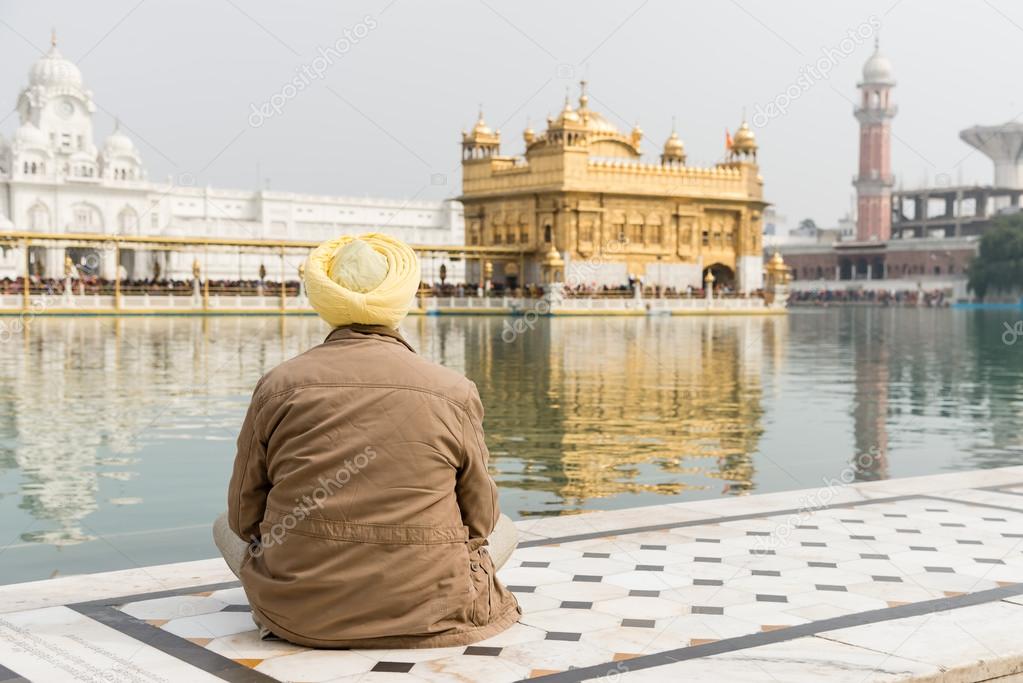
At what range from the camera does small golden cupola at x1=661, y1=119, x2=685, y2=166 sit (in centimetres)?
6400

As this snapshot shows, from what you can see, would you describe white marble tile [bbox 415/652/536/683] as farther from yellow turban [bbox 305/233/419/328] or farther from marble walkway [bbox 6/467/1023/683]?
yellow turban [bbox 305/233/419/328]

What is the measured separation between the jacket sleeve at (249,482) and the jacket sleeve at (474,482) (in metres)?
0.65

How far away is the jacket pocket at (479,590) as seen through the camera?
4309 millimetres

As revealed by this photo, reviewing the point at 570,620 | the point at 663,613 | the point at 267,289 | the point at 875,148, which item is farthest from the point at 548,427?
the point at 875,148

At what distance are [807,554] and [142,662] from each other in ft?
10.3

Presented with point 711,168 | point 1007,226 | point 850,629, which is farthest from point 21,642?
point 1007,226

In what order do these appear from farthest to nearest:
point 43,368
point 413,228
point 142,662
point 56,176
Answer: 1. point 413,228
2. point 56,176
3. point 43,368
4. point 142,662

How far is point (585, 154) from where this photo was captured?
186 feet

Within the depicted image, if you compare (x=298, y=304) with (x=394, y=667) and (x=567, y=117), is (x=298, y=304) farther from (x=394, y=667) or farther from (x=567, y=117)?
(x=394, y=667)

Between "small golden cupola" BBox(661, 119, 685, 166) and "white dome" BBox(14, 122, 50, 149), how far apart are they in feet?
116

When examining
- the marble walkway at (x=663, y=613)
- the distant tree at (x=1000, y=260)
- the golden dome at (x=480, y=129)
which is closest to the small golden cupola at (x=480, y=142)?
the golden dome at (x=480, y=129)

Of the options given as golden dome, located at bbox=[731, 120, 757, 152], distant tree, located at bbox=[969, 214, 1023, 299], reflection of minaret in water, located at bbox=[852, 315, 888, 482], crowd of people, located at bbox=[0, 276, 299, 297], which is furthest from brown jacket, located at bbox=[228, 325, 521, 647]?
distant tree, located at bbox=[969, 214, 1023, 299]

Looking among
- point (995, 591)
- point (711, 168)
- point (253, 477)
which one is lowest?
point (995, 591)

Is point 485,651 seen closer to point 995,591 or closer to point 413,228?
point 995,591
